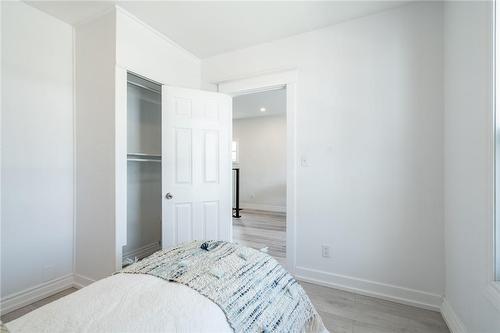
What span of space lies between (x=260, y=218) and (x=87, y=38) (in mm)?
4436

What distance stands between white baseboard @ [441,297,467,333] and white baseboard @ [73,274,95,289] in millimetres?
3000

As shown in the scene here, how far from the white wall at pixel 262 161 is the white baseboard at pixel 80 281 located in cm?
463

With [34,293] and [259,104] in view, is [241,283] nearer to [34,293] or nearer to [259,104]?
[34,293]

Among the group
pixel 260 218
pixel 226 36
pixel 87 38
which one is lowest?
pixel 260 218

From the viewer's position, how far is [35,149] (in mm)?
2098

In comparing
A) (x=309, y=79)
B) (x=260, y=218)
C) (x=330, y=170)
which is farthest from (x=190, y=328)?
(x=260, y=218)

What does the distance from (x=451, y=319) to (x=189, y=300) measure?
1939 millimetres

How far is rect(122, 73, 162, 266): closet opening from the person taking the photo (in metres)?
2.87

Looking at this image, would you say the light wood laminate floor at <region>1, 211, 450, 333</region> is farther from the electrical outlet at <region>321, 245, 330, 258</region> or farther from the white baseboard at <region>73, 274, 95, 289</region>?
the electrical outlet at <region>321, 245, 330, 258</region>

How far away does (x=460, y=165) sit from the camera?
1.59 meters

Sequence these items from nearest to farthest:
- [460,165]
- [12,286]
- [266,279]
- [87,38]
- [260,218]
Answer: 1. [266,279]
2. [460,165]
3. [12,286]
4. [87,38]
5. [260,218]

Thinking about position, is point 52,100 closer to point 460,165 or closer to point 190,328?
point 190,328

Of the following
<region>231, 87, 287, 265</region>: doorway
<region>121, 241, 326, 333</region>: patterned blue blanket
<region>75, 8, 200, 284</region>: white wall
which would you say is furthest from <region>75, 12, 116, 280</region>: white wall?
<region>231, 87, 287, 265</region>: doorway

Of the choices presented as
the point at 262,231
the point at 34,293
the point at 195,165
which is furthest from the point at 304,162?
the point at 34,293
